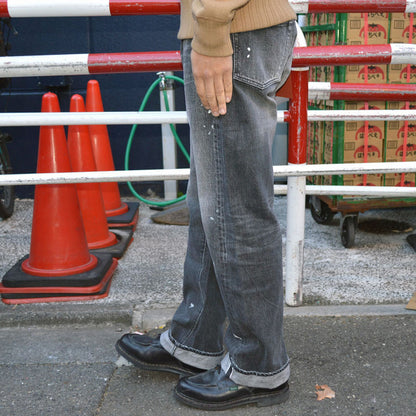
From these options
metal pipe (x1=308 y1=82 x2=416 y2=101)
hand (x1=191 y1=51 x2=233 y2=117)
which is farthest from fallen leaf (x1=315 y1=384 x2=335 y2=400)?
metal pipe (x1=308 y1=82 x2=416 y2=101)

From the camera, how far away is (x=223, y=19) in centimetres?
128

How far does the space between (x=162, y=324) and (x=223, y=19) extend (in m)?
1.45

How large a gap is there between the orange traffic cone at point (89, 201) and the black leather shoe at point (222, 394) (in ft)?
5.03

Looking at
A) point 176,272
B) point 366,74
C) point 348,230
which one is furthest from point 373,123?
point 176,272

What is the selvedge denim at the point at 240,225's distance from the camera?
4.91 ft

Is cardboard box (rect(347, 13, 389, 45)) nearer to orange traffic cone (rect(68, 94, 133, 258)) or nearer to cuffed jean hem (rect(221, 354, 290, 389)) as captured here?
orange traffic cone (rect(68, 94, 133, 258))

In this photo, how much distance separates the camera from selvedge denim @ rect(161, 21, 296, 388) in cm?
150

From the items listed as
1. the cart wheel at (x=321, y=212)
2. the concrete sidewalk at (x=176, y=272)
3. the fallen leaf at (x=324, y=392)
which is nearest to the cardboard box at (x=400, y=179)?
→ the concrete sidewalk at (x=176, y=272)

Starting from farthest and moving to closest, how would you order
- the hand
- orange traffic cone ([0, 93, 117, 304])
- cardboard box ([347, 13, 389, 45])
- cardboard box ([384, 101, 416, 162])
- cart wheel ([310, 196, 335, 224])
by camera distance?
cart wheel ([310, 196, 335, 224]) → cardboard box ([384, 101, 416, 162]) → cardboard box ([347, 13, 389, 45]) → orange traffic cone ([0, 93, 117, 304]) → the hand

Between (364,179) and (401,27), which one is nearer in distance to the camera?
(401,27)

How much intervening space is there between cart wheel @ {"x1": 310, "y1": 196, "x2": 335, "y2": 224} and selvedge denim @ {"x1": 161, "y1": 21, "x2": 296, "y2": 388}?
2.12 meters

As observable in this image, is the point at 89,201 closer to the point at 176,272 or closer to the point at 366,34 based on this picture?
the point at 176,272

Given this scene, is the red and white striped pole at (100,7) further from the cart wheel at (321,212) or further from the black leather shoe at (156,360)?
the cart wheel at (321,212)

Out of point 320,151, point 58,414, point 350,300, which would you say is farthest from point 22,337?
point 320,151
